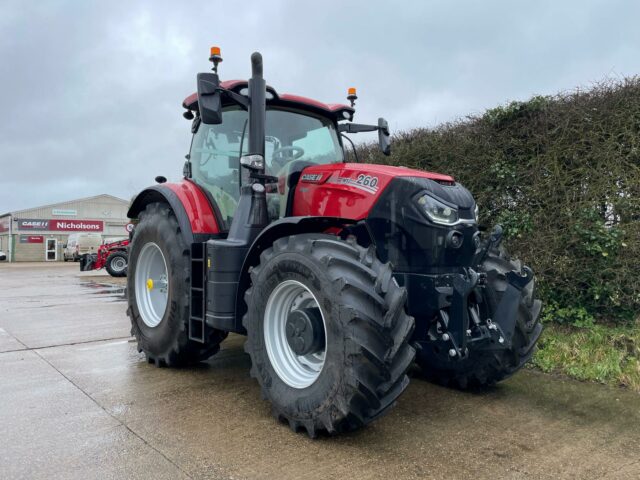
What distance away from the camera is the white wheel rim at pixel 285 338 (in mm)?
3188

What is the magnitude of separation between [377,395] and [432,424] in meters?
0.79

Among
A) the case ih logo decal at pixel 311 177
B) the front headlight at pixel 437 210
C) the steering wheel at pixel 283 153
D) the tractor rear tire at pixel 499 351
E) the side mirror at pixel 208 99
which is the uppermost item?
the side mirror at pixel 208 99

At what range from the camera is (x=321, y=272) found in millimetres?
2846

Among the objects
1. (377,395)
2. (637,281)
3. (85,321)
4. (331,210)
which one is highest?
(331,210)

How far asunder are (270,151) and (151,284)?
1846 mm

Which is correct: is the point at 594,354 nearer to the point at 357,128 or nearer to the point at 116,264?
the point at 357,128

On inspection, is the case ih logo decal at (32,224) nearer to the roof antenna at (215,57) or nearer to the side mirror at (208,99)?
the roof antenna at (215,57)

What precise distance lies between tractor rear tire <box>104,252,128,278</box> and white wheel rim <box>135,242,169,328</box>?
1392 centimetres

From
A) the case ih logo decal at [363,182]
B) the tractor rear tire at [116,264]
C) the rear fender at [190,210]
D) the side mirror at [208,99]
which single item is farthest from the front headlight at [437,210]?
the tractor rear tire at [116,264]

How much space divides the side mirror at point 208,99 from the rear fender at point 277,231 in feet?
2.95

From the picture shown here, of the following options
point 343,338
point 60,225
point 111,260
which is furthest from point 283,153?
point 60,225

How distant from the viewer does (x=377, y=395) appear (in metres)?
2.69

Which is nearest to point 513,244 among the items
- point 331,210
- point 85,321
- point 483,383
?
point 483,383

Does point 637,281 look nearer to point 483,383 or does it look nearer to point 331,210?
point 483,383
